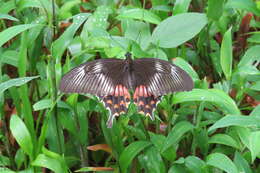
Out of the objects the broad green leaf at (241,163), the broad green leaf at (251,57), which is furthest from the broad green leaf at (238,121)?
the broad green leaf at (251,57)

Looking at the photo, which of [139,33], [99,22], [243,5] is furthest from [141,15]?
[243,5]

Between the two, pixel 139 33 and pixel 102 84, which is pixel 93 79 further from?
pixel 139 33

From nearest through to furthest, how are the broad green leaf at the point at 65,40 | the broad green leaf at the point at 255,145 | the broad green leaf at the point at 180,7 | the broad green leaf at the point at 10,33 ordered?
the broad green leaf at the point at 255,145 → the broad green leaf at the point at 10,33 → the broad green leaf at the point at 65,40 → the broad green leaf at the point at 180,7

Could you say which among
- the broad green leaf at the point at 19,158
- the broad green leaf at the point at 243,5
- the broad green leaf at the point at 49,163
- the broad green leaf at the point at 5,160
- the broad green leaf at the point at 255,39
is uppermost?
the broad green leaf at the point at 243,5

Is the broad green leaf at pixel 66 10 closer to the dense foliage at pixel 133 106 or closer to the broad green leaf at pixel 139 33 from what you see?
the dense foliage at pixel 133 106

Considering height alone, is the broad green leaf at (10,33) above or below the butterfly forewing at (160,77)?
above

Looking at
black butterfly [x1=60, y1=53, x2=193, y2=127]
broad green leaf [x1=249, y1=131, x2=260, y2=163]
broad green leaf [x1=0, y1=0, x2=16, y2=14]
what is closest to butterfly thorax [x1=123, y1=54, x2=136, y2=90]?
black butterfly [x1=60, y1=53, x2=193, y2=127]

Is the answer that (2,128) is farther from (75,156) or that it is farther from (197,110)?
(197,110)

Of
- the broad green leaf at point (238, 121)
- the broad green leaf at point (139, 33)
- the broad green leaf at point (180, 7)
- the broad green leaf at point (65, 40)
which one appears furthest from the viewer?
the broad green leaf at point (180, 7)
